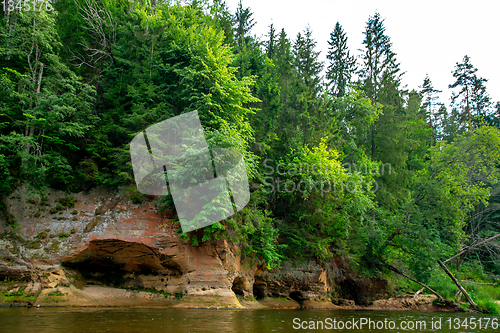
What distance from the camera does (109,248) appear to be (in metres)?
13.8

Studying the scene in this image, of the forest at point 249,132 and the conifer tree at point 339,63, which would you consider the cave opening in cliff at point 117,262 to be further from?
the conifer tree at point 339,63

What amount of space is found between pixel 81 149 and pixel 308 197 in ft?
44.7

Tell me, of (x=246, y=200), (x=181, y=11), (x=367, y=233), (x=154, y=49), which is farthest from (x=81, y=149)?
(x=367, y=233)

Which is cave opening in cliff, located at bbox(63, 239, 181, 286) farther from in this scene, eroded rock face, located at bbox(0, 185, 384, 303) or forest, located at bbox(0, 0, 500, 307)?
forest, located at bbox(0, 0, 500, 307)

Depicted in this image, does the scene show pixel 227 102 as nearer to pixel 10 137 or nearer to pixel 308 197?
pixel 308 197

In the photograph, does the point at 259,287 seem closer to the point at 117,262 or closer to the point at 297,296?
the point at 297,296

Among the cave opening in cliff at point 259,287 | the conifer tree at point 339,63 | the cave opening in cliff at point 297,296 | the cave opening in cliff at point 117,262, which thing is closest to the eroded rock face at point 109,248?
the cave opening in cliff at point 117,262

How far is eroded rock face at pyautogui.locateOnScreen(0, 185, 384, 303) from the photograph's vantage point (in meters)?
12.8

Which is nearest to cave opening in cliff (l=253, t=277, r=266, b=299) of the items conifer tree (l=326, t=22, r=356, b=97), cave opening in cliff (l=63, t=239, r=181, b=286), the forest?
the forest

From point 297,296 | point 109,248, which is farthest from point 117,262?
point 297,296

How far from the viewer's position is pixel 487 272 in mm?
25094

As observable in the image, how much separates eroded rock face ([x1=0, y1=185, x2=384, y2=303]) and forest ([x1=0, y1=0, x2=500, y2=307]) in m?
0.67

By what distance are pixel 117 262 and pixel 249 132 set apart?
9.55 metres

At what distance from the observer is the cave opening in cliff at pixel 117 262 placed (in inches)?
534
